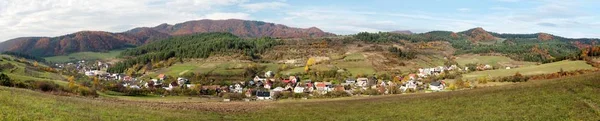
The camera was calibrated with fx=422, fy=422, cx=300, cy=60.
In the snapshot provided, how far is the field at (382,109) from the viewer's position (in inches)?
1080

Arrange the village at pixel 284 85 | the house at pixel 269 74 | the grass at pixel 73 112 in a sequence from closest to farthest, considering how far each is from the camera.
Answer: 1. the grass at pixel 73 112
2. the village at pixel 284 85
3. the house at pixel 269 74

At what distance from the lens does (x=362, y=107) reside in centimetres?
4009

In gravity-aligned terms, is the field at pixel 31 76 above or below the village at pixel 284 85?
above

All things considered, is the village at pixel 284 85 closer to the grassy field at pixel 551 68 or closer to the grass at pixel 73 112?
the grassy field at pixel 551 68

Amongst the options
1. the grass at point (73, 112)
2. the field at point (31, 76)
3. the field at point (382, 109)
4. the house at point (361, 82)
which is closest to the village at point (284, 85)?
the house at point (361, 82)

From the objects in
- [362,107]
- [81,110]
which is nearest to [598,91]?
[362,107]

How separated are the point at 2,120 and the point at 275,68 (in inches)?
6408

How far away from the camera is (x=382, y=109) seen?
3762 centimetres

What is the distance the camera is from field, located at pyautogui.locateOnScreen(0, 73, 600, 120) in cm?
2744

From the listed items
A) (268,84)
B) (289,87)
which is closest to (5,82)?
(289,87)

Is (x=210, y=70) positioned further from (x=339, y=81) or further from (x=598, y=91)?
(x=598, y=91)

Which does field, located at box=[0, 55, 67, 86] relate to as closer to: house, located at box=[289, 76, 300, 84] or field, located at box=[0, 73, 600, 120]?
house, located at box=[289, 76, 300, 84]

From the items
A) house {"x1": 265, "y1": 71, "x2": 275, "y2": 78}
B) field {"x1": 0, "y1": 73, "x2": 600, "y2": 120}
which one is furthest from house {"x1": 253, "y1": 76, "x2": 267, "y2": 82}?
field {"x1": 0, "y1": 73, "x2": 600, "y2": 120}

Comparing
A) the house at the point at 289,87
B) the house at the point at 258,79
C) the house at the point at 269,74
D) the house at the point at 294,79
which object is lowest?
the house at the point at 289,87
